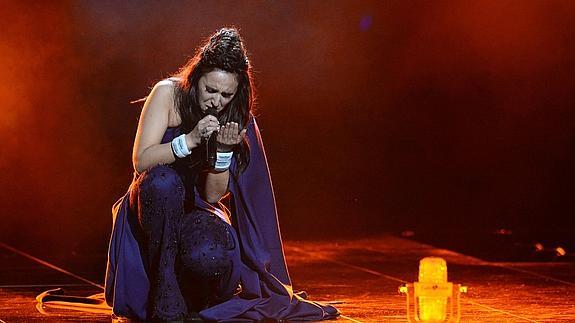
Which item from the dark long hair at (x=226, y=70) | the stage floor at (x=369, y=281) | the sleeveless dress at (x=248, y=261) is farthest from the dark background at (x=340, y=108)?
the dark long hair at (x=226, y=70)

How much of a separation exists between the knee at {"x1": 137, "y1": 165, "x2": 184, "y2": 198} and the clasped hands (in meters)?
0.12

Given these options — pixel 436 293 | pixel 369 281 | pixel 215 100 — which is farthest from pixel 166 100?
pixel 369 281

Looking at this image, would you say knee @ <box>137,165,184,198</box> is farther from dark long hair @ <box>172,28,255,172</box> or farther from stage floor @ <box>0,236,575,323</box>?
stage floor @ <box>0,236,575,323</box>

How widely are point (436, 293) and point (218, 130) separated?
727mm

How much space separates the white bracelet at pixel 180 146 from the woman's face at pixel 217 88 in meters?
0.14

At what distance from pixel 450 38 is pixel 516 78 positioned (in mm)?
455

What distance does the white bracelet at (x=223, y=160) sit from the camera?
3.37 meters

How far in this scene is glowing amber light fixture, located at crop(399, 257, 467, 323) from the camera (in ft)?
10.4

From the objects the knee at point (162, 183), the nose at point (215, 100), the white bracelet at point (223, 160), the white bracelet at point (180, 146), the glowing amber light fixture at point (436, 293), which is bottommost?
the glowing amber light fixture at point (436, 293)

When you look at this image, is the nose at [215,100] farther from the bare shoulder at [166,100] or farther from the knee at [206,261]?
the knee at [206,261]

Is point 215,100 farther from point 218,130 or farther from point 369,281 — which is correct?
point 369,281

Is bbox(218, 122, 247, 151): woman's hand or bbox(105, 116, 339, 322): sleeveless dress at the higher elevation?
bbox(218, 122, 247, 151): woman's hand

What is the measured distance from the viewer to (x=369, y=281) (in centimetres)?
457

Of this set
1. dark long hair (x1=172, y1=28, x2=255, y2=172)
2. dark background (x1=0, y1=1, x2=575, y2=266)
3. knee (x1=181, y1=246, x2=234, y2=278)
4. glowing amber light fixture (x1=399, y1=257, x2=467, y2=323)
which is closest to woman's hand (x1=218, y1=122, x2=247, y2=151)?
dark long hair (x1=172, y1=28, x2=255, y2=172)
